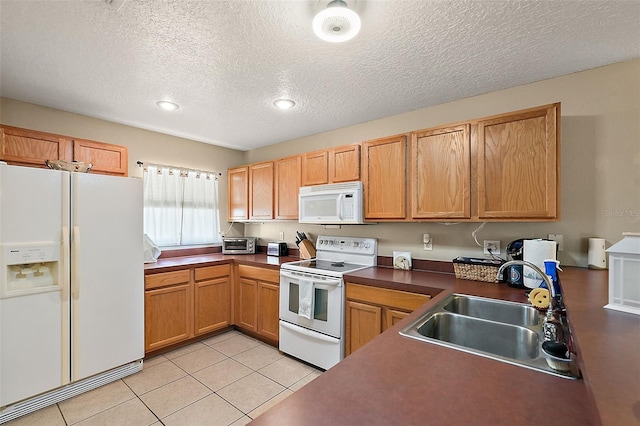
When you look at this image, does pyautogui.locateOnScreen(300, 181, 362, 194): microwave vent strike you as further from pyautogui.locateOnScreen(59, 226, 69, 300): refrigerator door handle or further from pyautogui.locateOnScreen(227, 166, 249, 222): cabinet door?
pyautogui.locateOnScreen(59, 226, 69, 300): refrigerator door handle

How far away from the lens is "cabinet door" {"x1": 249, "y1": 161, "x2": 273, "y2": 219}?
143 inches

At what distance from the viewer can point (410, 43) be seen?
1.72 meters

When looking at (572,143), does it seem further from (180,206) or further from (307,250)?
(180,206)

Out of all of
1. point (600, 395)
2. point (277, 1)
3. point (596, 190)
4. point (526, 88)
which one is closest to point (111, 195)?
point (277, 1)

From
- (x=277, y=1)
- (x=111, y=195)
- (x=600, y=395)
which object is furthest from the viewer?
(x=111, y=195)

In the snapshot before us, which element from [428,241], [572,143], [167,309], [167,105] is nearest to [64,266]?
[167,309]

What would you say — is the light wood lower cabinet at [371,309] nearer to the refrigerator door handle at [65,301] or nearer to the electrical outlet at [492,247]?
the electrical outlet at [492,247]

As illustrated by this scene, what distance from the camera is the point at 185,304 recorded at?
3.02m

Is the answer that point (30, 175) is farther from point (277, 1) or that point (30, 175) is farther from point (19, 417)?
point (277, 1)

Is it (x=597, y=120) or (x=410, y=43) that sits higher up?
(x=410, y=43)

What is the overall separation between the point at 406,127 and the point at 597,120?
140cm

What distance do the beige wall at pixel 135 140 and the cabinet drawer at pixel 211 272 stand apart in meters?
0.97

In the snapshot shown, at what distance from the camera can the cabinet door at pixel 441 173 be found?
7.22 ft

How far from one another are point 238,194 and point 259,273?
4.59 ft
